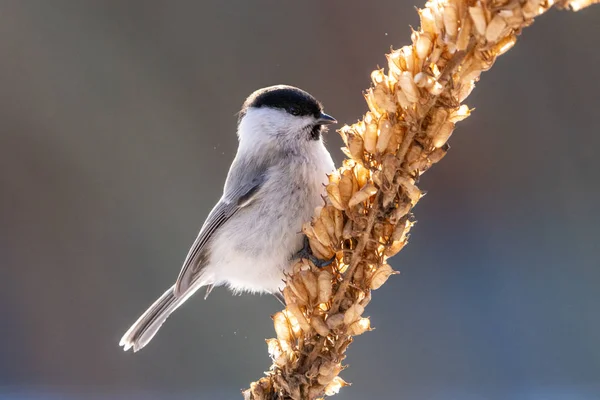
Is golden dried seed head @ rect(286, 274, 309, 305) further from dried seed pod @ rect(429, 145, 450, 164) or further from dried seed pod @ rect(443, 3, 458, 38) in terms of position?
dried seed pod @ rect(443, 3, 458, 38)

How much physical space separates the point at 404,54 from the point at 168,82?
1.55 m

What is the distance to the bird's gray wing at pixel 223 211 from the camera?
3.82 feet

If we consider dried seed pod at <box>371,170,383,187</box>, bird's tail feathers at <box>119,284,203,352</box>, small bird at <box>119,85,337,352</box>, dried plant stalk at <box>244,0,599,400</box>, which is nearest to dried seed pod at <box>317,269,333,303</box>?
dried plant stalk at <box>244,0,599,400</box>

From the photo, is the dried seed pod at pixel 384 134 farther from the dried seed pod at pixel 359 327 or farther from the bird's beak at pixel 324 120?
the bird's beak at pixel 324 120

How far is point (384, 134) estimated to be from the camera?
22.9 inches

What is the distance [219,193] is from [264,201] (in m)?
0.82

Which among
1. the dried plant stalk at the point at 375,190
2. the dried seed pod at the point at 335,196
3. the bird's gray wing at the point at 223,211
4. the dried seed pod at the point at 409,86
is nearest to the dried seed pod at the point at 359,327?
the dried plant stalk at the point at 375,190

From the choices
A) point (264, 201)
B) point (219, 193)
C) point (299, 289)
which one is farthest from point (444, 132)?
point (219, 193)

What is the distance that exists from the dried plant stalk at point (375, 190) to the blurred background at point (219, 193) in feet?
3.91

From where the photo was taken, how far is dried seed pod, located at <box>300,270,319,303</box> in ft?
2.09

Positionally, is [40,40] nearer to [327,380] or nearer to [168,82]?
[168,82]

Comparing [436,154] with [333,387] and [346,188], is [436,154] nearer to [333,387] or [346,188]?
[346,188]

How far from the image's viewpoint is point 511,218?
6.04 feet

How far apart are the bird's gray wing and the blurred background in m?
0.65
